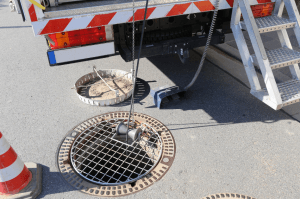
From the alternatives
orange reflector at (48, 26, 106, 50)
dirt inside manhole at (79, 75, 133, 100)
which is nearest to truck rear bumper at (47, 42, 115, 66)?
orange reflector at (48, 26, 106, 50)

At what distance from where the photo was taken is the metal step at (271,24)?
300cm

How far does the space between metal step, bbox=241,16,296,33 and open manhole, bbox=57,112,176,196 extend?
1700 millimetres

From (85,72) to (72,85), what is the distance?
0.48m

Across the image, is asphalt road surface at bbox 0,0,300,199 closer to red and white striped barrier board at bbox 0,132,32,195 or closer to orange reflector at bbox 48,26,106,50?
red and white striped barrier board at bbox 0,132,32,195

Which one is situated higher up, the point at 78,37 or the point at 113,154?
the point at 78,37

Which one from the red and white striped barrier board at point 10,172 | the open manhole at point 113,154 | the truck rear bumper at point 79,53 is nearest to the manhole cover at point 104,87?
the open manhole at point 113,154

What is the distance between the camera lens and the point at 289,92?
302 cm

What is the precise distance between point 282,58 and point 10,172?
324cm

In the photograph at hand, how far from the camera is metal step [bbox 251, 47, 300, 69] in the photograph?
2920 millimetres

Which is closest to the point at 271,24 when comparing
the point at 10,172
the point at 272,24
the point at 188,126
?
the point at 272,24

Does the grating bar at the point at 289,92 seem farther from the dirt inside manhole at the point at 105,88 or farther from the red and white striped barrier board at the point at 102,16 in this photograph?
the dirt inside manhole at the point at 105,88

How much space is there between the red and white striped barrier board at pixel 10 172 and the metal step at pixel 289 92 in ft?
9.07

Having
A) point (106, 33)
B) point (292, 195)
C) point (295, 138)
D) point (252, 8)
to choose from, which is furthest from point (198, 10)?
point (292, 195)

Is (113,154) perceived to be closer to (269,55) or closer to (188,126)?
(188,126)
